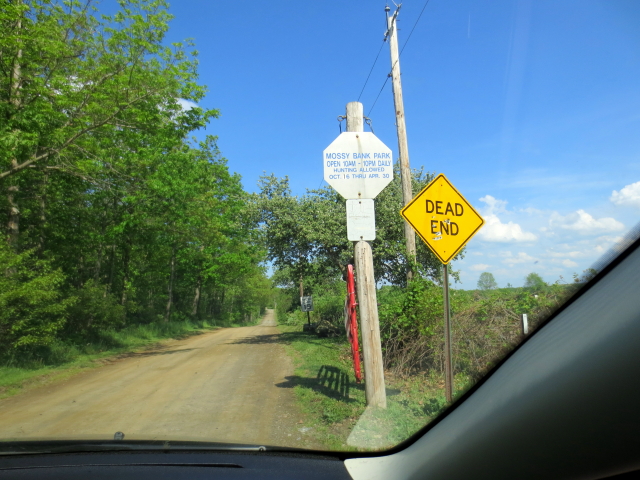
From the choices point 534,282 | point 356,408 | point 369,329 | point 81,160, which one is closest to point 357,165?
point 369,329

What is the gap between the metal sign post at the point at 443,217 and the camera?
6234 millimetres

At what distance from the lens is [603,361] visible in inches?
55.6

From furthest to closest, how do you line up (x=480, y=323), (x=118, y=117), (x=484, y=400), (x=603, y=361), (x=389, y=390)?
(x=118, y=117) → (x=389, y=390) → (x=480, y=323) → (x=484, y=400) → (x=603, y=361)

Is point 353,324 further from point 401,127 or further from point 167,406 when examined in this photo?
point 401,127

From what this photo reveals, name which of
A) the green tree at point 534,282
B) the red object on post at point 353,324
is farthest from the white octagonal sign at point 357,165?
the green tree at point 534,282

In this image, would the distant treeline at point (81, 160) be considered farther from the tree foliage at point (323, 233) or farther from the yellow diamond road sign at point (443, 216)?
the yellow diamond road sign at point (443, 216)

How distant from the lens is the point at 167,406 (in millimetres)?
7410

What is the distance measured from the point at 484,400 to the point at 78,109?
1385 centimetres

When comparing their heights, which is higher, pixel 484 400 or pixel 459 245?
pixel 459 245

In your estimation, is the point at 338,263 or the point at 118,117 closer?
the point at 118,117

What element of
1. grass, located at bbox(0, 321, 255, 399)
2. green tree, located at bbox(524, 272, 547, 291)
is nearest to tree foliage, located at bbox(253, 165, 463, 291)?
grass, located at bbox(0, 321, 255, 399)

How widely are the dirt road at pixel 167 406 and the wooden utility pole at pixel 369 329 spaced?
1.20 meters

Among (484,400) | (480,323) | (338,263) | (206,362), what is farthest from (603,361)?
(338,263)

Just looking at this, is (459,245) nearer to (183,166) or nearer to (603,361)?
(603,361)
